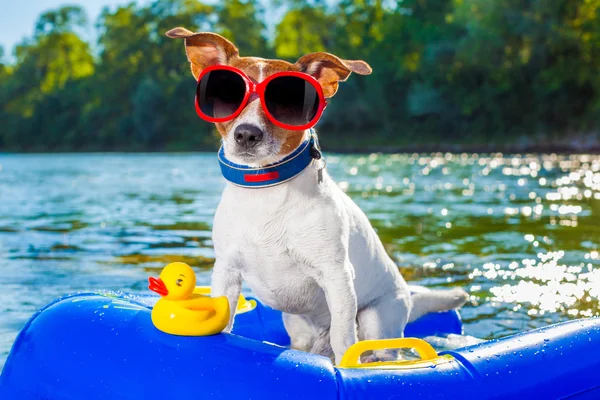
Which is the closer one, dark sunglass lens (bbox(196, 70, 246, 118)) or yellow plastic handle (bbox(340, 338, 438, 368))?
yellow plastic handle (bbox(340, 338, 438, 368))

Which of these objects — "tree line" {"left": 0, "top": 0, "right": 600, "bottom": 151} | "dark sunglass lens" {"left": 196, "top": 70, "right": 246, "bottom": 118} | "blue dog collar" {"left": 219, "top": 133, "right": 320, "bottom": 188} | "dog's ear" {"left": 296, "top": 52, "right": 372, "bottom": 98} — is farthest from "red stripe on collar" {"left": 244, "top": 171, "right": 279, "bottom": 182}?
"tree line" {"left": 0, "top": 0, "right": 600, "bottom": 151}

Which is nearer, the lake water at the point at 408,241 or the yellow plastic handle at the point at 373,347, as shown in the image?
the yellow plastic handle at the point at 373,347

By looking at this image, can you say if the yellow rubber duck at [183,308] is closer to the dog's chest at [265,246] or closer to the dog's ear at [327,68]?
the dog's chest at [265,246]

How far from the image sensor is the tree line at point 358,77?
39.1 metres

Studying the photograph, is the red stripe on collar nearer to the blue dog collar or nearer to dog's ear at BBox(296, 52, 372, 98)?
the blue dog collar

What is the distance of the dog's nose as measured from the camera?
2.73 m

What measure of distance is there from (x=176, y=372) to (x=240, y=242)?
2.24ft

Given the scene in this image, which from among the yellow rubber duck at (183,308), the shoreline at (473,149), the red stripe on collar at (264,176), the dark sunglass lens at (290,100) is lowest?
the shoreline at (473,149)

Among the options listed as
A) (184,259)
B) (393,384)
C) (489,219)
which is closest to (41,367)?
(393,384)

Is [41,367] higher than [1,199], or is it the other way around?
[41,367]

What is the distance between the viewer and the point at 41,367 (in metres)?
2.60

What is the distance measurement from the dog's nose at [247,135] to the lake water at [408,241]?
6.41ft

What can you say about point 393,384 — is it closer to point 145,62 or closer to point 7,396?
point 7,396

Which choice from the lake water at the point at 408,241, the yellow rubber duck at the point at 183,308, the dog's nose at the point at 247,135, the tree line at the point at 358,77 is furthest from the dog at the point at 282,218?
the tree line at the point at 358,77
